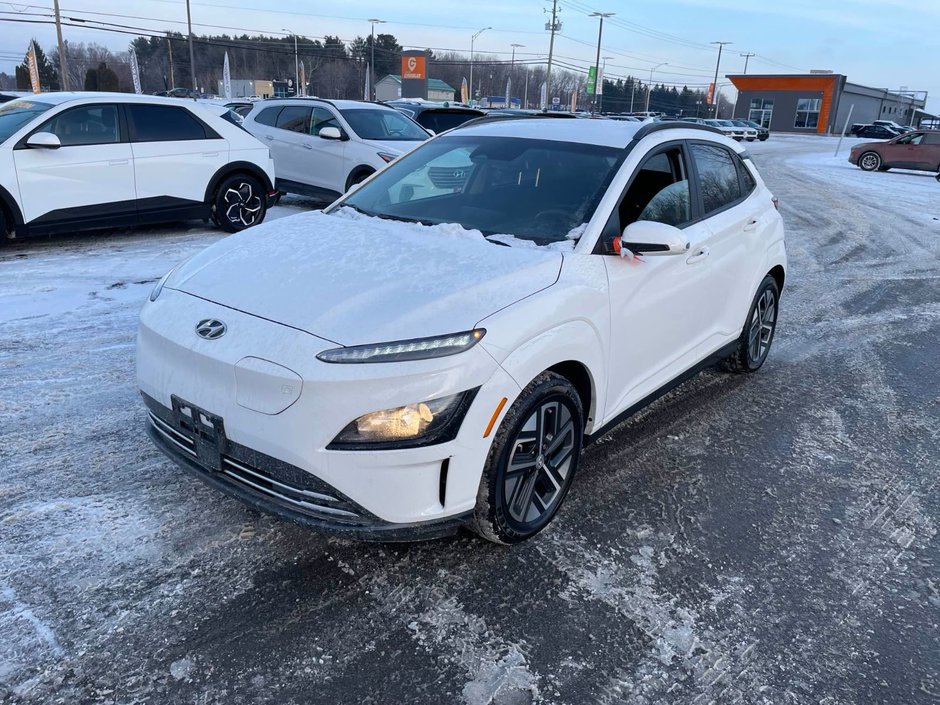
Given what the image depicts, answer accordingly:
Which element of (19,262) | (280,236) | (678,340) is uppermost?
(280,236)

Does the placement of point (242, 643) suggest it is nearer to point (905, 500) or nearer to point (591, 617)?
point (591, 617)

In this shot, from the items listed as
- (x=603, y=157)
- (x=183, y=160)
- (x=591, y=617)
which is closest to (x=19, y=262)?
(x=183, y=160)

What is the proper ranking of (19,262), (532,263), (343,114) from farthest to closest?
(343,114) < (19,262) < (532,263)

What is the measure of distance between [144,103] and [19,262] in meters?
2.44

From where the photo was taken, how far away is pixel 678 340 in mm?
4066

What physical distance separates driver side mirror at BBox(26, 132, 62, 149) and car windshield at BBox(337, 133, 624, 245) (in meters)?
4.97

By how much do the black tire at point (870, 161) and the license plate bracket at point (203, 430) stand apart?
2942 cm

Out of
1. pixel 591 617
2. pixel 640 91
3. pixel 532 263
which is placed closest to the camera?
pixel 591 617

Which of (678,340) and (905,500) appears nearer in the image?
(905,500)

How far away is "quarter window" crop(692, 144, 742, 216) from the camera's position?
4.38 meters

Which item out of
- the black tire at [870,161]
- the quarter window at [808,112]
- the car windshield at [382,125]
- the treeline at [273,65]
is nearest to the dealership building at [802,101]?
the quarter window at [808,112]

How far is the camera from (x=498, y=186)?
3.96 m

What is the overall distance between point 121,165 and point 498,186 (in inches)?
239

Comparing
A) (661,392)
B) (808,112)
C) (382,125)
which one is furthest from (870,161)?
(808,112)
